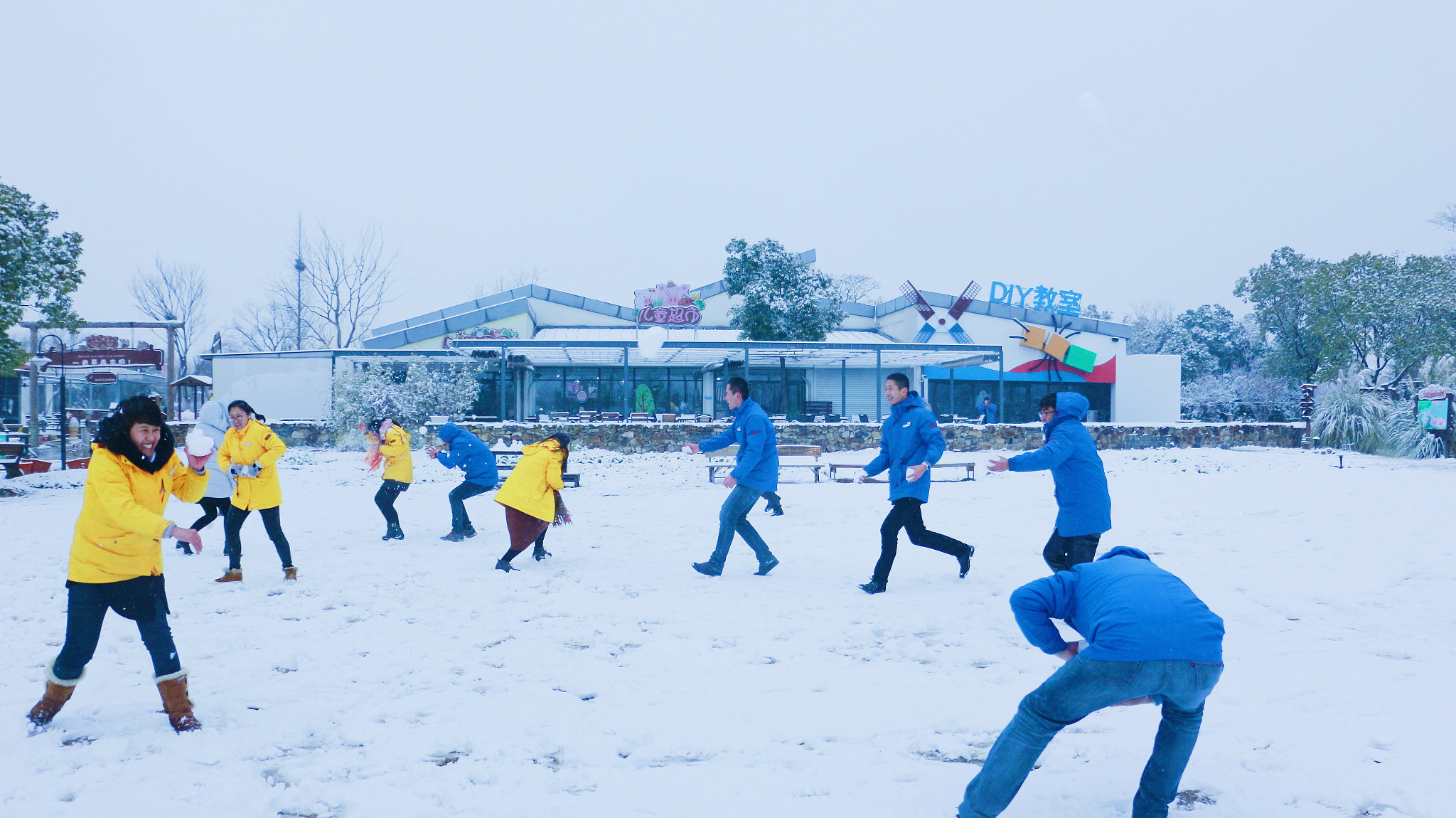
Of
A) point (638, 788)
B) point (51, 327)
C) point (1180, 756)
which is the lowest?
point (638, 788)

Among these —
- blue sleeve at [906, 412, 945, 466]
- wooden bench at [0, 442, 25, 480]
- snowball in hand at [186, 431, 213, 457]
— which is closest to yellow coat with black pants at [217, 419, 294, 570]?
snowball in hand at [186, 431, 213, 457]

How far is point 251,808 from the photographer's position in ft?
9.05

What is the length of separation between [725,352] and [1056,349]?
13.8 meters

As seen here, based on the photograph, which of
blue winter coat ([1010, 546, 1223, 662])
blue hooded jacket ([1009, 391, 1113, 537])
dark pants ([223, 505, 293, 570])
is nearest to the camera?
blue winter coat ([1010, 546, 1223, 662])

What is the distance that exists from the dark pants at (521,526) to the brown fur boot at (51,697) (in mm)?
3226

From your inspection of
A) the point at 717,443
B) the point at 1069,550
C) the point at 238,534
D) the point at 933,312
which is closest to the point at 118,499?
the point at 238,534

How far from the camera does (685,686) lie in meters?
3.99

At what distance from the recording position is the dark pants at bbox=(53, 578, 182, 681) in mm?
3252

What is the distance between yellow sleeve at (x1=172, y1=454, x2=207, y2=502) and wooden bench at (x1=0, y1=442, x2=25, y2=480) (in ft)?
44.2

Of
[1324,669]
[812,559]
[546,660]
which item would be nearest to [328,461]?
[812,559]

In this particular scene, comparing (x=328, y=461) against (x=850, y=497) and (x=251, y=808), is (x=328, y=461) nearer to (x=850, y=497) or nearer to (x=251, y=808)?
(x=850, y=497)

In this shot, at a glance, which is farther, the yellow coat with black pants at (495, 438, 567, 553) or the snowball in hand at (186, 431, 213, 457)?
the yellow coat with black pants at (495, 438, 567, 553)

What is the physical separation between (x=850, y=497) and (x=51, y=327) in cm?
1348

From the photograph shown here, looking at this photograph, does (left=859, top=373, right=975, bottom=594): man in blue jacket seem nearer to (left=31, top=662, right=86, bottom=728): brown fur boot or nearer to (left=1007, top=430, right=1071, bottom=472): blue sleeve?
(left=1007, top=430, right=1071, bottom=472): blue sleeve
